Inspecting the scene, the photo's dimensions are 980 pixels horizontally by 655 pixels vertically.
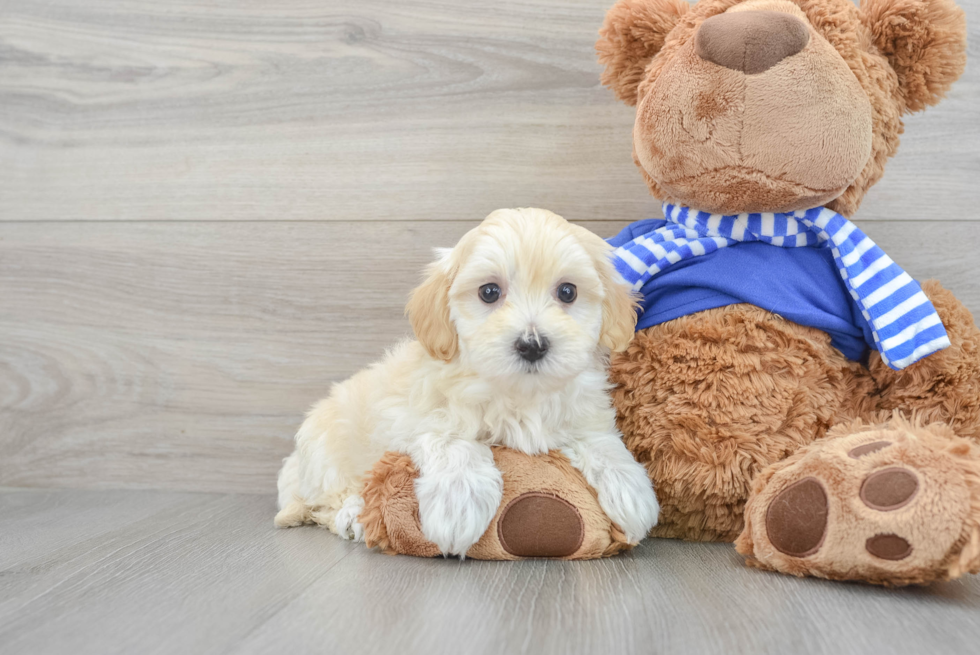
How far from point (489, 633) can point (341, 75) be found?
125cm

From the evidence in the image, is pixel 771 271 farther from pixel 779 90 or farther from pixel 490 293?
pixel 490 293

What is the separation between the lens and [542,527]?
3.41ft

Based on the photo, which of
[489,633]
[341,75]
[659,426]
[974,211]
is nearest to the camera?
[489,633]

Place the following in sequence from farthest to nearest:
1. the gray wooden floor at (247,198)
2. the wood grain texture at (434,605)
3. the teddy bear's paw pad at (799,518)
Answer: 1. the gray wooden floor at (247,198)
2. the teddy bear's paw pad at (799,518)
3. the wood grain texture at (434,605)

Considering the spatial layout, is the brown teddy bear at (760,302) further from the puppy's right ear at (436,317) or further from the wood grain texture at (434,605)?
the puppy's right ear at (436,317)

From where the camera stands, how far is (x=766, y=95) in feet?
3.40

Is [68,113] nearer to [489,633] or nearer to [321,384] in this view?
[321,384]

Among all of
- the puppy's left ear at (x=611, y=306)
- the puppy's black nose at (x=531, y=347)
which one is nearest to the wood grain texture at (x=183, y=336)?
the puppy's left ear at (x=611, y=306)

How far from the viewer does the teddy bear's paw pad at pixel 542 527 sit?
3.42ft

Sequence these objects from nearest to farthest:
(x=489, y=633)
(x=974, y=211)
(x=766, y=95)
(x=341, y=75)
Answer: (x=489, y=633), (x=766, y=95), (x=974, y=211), (x=341, y=75)

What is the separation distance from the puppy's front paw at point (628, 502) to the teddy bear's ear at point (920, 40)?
752mm

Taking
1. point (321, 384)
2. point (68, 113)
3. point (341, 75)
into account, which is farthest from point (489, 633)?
point (68, 113)

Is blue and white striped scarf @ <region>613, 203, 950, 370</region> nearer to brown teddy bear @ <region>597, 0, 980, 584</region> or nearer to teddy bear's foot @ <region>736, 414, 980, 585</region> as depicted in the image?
brown teddy bear @ <region>597, 0, 980, 584</region>

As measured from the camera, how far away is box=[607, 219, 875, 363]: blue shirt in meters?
1.13
